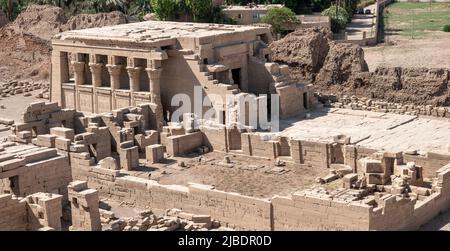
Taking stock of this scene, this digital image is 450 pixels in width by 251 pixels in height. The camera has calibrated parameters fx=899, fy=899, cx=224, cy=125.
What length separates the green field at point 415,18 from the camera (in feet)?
A: 195

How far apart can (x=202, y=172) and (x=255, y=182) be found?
1.94 meters

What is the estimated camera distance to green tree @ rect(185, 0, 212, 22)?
51.9m

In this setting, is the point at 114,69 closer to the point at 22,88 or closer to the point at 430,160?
the point at 22,88

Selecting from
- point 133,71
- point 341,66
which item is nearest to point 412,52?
point 341,66

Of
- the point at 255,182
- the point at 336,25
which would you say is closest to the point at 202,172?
the point at 255,182

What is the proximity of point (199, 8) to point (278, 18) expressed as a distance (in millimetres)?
4676

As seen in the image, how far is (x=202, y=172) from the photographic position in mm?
26766

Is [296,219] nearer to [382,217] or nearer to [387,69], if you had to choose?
[382,217]

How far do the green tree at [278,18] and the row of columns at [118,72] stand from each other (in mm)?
20142

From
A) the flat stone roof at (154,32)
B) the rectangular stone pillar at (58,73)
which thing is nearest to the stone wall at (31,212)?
the flat stone roof at (154,32)

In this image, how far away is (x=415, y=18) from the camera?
66.2m

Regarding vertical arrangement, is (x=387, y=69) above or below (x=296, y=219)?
above

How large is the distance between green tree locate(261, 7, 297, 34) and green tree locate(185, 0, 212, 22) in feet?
11.1

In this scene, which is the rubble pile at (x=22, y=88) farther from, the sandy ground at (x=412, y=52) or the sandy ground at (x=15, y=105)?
the sandy ground at (x=412, y=52)
